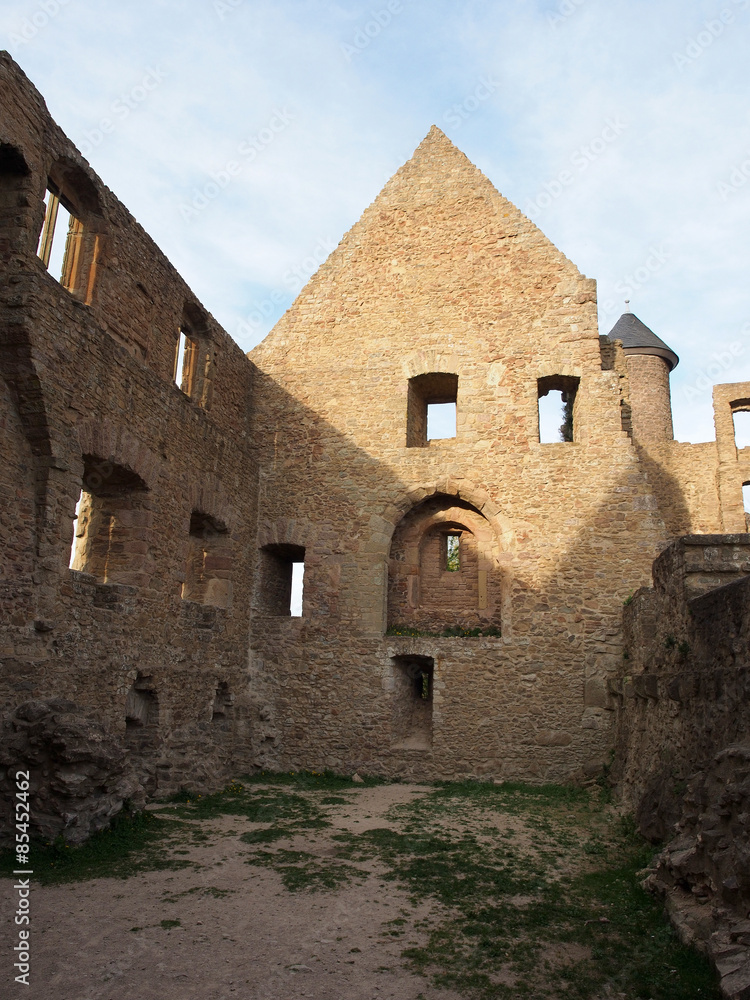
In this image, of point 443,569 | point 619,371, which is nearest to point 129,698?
point 443,569

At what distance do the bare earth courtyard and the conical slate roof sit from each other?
57.0ft

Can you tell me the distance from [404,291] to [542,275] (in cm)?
227

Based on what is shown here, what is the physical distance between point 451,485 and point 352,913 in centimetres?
707

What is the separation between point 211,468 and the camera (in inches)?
403

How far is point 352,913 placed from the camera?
193 inches

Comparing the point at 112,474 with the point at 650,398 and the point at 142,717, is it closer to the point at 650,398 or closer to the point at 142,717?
the point at 142,717

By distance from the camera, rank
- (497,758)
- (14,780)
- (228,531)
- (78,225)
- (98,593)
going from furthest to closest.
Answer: (228,531)
(497,758)
(78,225)
(98,593)
(14,780)

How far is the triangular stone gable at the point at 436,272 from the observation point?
11703 mm

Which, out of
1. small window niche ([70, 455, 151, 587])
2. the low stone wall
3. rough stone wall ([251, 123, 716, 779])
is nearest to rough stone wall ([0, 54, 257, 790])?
small window niche ([70, 455, 151, 587])

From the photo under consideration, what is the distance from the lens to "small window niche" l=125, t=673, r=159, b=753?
825cm

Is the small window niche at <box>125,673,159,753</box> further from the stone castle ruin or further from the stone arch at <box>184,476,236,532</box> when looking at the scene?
the stone arch at <box>184,476,236,532</box>

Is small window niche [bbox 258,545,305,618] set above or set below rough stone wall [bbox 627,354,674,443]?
below

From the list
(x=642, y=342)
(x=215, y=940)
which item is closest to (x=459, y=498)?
(x=215, y=940)

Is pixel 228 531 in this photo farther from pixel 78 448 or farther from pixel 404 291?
pixel 404 291
